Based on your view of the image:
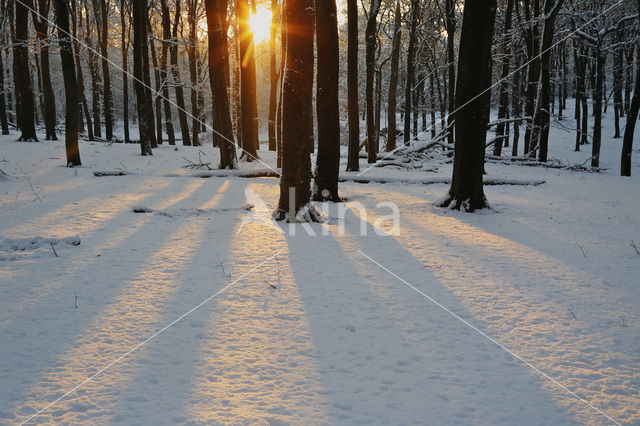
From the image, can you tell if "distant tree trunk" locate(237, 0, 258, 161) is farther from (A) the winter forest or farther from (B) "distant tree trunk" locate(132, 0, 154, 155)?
(A) the winter forest

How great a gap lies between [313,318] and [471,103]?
19.4 ft

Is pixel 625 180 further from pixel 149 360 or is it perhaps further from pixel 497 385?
pixel 149 360

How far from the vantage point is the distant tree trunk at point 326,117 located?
8.31 metres

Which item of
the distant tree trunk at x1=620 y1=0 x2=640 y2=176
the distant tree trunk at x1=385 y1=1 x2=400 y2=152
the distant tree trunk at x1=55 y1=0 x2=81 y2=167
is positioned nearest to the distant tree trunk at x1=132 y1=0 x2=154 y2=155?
the distant tree trunk at x1=55 y1=0 x2=81 y2=167

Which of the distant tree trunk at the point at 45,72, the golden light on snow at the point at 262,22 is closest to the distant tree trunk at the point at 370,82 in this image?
the golden light on snow at the point at 262,22

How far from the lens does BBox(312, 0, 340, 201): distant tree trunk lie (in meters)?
8.31

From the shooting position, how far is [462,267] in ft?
16.0

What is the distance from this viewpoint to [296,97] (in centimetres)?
657

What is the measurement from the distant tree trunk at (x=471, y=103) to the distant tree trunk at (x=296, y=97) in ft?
10.2

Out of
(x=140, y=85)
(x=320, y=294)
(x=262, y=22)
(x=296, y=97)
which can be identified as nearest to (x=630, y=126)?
(x=296, y=97)

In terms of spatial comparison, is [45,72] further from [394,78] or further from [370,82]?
[394,78]

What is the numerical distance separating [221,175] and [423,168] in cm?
766

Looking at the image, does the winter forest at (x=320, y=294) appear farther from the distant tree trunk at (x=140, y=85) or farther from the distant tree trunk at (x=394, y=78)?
the distant tree trunk at (x=394, y=78)

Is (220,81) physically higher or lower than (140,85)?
lower
